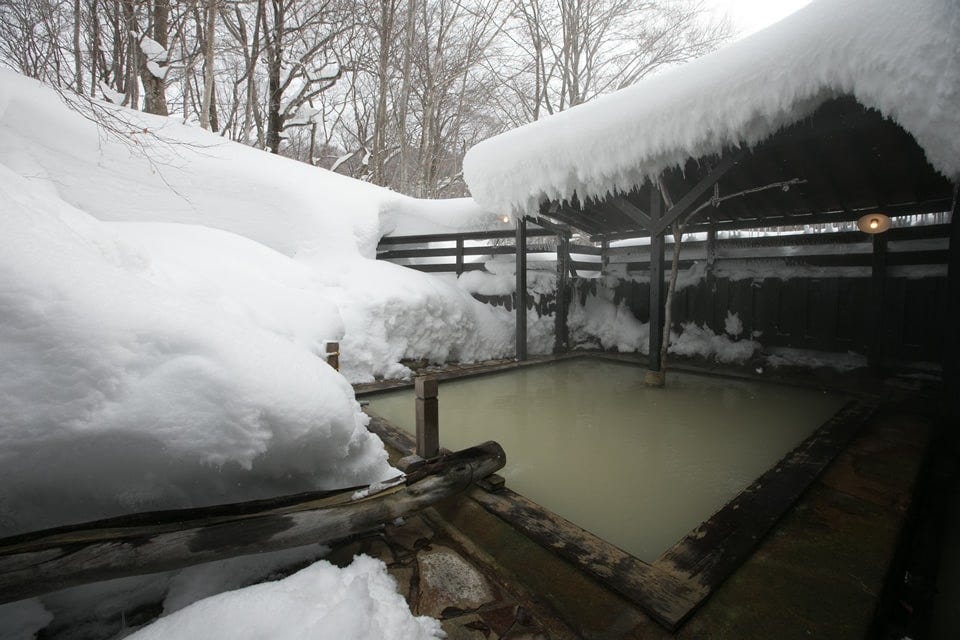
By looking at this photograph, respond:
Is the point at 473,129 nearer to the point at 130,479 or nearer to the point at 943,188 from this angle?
the point at 943,188

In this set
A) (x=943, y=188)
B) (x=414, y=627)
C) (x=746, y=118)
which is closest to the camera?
(x=414, y=627)

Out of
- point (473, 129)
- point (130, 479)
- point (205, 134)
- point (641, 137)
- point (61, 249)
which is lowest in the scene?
point (130, 479)

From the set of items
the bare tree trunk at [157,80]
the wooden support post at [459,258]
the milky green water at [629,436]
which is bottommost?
the milky green water at [629,436]

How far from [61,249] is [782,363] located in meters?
8.14

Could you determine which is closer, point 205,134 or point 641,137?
point 641,137

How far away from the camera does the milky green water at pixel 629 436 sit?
2373mm

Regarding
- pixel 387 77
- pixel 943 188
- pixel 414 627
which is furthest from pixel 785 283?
pixel 387 77

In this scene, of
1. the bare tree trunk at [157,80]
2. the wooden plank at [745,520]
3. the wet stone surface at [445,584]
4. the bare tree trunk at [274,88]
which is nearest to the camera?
the wet stone surface at [445,584]

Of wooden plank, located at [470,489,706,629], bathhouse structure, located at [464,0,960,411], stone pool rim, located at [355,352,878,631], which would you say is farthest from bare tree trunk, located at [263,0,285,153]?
wooden plank, located at [470,489,706,629]

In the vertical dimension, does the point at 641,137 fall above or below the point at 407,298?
above

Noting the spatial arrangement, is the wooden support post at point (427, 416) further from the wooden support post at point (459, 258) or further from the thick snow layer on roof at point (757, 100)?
the wooden support post at point (459, 258)

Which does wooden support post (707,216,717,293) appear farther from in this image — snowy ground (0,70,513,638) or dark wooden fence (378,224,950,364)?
snowy ground (0,70,513,638)

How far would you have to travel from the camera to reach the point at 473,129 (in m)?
16.5

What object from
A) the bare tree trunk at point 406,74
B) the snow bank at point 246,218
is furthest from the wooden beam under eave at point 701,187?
the bare tree trunk at point 406,74
